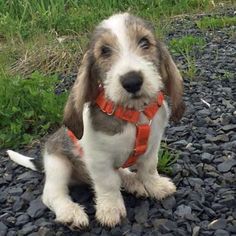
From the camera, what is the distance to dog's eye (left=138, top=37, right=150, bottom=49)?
12.2ft

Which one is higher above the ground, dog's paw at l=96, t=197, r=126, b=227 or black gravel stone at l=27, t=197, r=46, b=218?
dog's paw at l=96, t=197, r=126, b=227

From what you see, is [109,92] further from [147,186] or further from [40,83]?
[40,83]

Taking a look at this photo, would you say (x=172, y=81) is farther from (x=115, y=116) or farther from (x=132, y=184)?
(x=132, y=184)

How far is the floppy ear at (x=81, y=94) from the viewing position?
3887 mm

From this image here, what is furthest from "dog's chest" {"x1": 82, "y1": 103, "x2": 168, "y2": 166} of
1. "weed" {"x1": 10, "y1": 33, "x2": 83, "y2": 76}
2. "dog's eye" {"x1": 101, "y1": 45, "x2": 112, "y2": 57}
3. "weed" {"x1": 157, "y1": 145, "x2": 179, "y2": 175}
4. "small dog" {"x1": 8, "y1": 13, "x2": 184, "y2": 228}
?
"weed" {"x1": 10, "y1": 33, "x2": 83, "y2": 76}

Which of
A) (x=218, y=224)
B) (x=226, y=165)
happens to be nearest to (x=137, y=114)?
(x=218, y=224)

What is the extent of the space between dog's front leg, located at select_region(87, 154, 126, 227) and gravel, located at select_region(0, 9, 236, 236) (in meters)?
0.08

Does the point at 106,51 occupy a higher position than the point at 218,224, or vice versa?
the point at 106,51

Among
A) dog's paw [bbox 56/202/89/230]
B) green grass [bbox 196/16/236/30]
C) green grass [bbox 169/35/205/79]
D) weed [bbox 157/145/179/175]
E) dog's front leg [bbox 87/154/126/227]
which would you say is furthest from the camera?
green grass [bbox 196/16/236/30]

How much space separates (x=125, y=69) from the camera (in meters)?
3.46

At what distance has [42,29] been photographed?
29.5ft

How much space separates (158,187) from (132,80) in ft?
3.74

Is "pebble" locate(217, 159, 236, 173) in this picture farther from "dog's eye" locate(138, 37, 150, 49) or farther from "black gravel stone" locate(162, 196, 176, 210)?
"dog's eye" locate(138, 37, 150, 49)

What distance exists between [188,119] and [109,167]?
1833 mm
